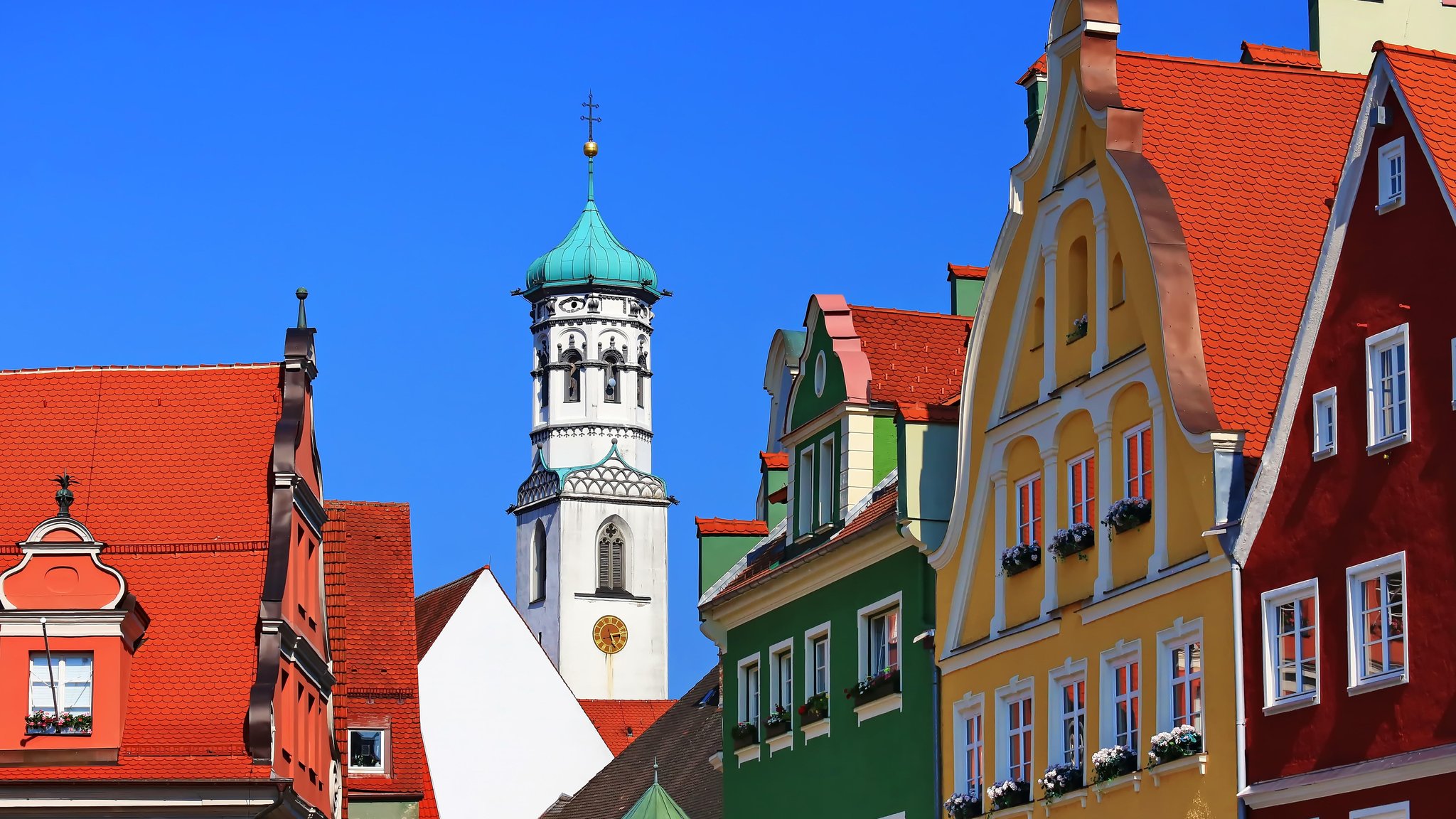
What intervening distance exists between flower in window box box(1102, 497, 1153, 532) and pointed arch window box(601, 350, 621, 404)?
13139 cm

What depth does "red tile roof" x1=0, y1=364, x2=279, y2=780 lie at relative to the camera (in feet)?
122

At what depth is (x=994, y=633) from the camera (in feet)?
108

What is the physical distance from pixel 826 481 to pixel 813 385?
1652mm

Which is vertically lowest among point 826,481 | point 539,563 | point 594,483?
point 826,481

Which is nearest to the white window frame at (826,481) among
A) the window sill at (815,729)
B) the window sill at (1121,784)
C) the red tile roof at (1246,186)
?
the window sill at (815,729)

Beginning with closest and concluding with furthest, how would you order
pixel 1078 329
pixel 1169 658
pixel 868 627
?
pixel 1169 658 < pixel 1078 329 < pixel 868 627

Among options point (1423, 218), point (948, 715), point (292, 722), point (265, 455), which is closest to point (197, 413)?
point (265, 455)

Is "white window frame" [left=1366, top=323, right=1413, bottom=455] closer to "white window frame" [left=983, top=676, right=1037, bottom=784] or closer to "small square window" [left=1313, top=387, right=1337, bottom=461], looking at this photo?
"small square window" [left=1313, top=387, right=1337, bottom=461]

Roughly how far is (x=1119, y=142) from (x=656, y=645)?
422ft

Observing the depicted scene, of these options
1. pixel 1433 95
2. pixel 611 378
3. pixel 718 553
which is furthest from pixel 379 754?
pixel 611 378

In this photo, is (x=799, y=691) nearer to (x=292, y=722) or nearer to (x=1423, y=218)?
(x=292, y=722)

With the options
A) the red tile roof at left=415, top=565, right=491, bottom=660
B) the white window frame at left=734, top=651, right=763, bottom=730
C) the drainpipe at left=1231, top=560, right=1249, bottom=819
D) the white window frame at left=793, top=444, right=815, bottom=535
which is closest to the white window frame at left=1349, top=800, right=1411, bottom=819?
the drainpipe at left=1231, top=560, right=1249, bottom=819

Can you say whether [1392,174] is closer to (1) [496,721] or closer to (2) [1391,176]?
(2) [1391,176]

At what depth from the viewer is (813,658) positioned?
39281mm
